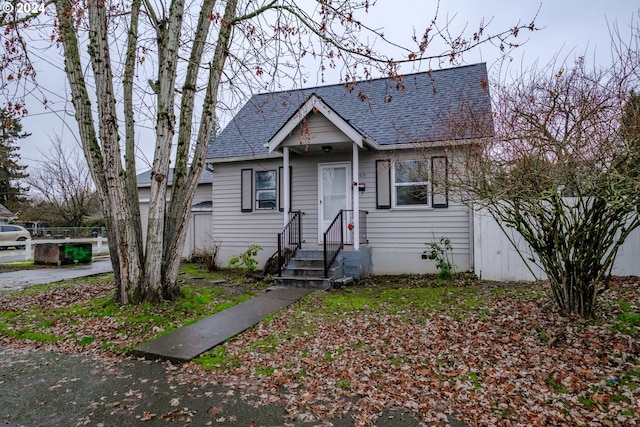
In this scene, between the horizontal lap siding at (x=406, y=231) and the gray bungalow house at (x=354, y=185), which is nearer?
the gray bungalow house at (x=354, y=185)

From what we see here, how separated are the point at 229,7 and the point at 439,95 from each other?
6.65 m

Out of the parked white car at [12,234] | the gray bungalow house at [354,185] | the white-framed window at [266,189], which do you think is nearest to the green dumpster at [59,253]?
the gray bungalow house at [354,185]

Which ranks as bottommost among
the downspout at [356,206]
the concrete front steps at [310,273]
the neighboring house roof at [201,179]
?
the concrete front steps at [310,273]

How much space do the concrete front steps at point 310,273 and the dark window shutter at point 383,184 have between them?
7.07 feet

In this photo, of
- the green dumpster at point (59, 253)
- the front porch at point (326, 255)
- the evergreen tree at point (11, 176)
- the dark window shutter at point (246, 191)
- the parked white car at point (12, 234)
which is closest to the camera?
the front porch at point (326, 255)

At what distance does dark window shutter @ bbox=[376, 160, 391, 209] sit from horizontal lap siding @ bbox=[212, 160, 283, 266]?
10.1ft

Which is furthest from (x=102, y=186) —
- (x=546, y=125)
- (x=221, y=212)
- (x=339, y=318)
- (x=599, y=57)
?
(x=599, y=57)

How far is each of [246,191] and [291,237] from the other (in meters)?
2.38

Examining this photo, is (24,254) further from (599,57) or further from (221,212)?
(599,57)

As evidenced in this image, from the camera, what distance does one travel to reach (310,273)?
8781 millimetres

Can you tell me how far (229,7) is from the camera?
263 inches

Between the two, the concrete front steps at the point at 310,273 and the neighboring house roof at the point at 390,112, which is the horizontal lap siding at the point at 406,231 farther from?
the concrete front steps at the point at 310,273

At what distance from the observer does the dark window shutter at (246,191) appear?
11.5 metres

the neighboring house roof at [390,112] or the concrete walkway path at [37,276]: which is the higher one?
the neighboring house roof at [390,112]
